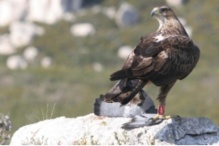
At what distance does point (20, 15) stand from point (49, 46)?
14.2 metres

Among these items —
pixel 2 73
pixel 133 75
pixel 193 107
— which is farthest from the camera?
pixel 2 73

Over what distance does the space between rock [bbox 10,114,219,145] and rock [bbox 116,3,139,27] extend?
9899cm

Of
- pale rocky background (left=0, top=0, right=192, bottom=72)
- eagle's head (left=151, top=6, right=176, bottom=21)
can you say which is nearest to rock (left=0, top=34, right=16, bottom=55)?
pale rocky background (left=0, top=0, right=192, bottom=72)

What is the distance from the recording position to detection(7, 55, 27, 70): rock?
102750 millimetres

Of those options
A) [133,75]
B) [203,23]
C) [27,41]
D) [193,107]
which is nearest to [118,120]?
[133,75]

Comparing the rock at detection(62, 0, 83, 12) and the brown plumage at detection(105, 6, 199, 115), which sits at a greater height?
the rock at detection(62, 0, 83, 12)

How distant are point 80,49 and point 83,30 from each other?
509 centimetres

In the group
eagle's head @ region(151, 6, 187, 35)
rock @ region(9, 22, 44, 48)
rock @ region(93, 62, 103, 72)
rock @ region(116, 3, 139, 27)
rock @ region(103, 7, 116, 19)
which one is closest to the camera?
eagle's head @ region(151, 6, 187, 35)

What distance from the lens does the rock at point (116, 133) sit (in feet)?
44.5

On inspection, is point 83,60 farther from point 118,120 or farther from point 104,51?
point 118,120

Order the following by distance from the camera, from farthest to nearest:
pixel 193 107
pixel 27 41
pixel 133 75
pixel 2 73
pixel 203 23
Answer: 1. pixel 27 41
2. pixel 203 23
3. pixel 2 73
4. pixel 193 107
5. pixel 133 75

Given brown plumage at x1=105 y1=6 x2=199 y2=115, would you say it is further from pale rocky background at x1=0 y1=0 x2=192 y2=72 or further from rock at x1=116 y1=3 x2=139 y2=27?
rock at x1=116 y1=3 x2=139 y2=27

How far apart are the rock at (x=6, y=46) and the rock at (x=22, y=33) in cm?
49

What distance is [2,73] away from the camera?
89.2 m
